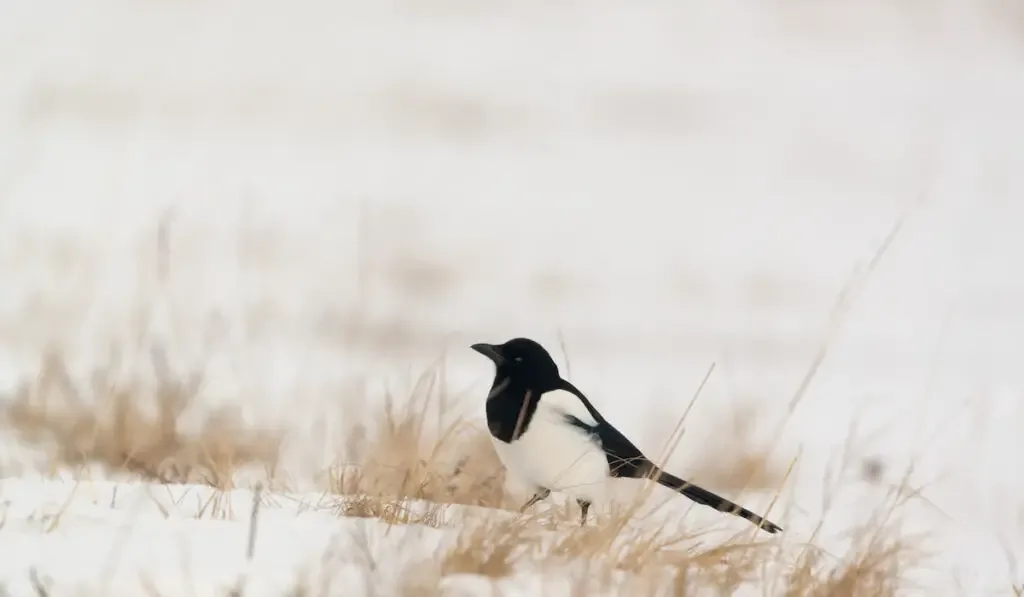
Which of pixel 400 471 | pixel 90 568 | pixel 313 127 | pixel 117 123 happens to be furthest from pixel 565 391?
pixel 117 123

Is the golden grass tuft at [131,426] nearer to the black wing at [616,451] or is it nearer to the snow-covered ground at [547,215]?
the snow-covered ground at [547,215]

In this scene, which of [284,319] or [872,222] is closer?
[284,319]

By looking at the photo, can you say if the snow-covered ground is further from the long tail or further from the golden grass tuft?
the long tail

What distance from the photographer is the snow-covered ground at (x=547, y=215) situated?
2.28 metres

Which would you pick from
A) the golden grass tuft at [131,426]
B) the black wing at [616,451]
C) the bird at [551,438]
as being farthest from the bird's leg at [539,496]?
the golden grass tuft at [131,426]

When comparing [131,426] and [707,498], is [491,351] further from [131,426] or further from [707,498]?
[131,426]

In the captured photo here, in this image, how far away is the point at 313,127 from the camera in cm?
266

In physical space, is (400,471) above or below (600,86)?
below

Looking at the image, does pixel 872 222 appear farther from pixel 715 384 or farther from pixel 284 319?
pixel 284 319

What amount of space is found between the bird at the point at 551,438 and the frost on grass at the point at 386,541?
0.25 ft

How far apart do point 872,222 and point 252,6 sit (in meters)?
2.14

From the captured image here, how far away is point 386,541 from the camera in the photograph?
1220 mm

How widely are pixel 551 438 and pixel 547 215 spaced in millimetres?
1070

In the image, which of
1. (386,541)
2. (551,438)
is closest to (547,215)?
(551,438)
